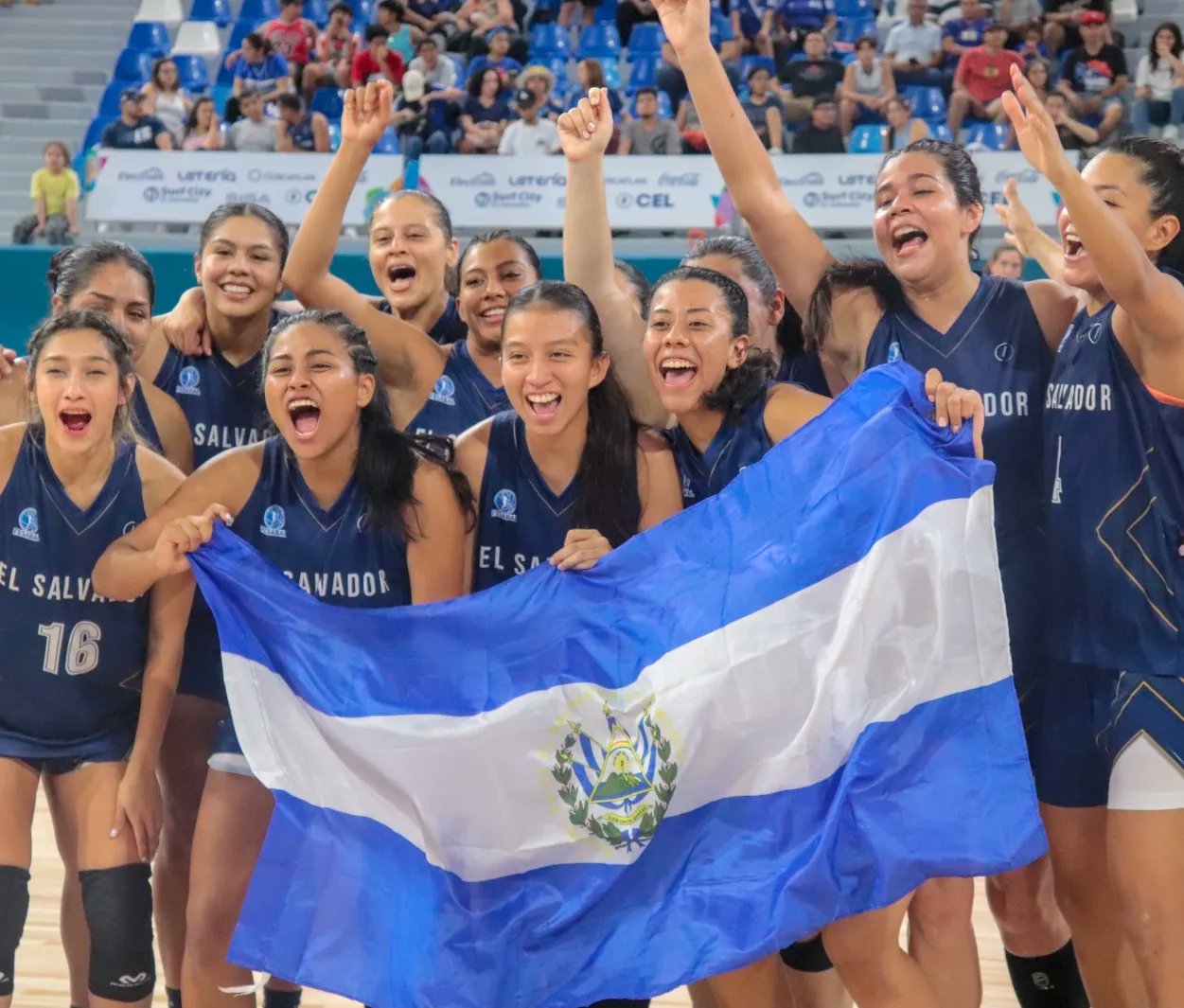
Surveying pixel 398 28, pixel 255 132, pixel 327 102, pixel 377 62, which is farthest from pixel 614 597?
pixel 398 28

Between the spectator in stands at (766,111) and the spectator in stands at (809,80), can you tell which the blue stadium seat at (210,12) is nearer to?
the spectator in stands at (809,80)

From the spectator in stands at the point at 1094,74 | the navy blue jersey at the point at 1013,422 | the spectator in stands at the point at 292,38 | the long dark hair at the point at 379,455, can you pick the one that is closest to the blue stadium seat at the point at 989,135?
the spectator in stands at the point at 1094,74

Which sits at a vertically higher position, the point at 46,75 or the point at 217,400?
the point at 46,75

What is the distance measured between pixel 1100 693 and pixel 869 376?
807 mm

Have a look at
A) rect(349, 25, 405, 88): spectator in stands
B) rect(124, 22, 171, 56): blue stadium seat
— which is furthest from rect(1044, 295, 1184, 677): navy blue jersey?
rect(124, 22, 171, 56): blue stadium seat

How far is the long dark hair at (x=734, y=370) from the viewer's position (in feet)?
11.1

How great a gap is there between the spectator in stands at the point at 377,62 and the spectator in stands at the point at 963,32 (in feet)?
15.6

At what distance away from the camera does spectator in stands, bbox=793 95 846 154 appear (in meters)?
11.7

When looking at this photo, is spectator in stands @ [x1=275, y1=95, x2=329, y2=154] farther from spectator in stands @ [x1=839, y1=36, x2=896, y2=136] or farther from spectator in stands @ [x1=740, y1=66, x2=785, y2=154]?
spectator in stands @ [x1=839, y1=36, x2=896, y2=136]

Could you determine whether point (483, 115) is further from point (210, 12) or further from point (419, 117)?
point (210, 12)

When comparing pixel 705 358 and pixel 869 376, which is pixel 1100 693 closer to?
pixel 869 376

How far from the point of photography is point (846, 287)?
3529 mm

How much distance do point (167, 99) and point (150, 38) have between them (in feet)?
8.33

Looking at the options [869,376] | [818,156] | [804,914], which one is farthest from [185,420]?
[818,156]
